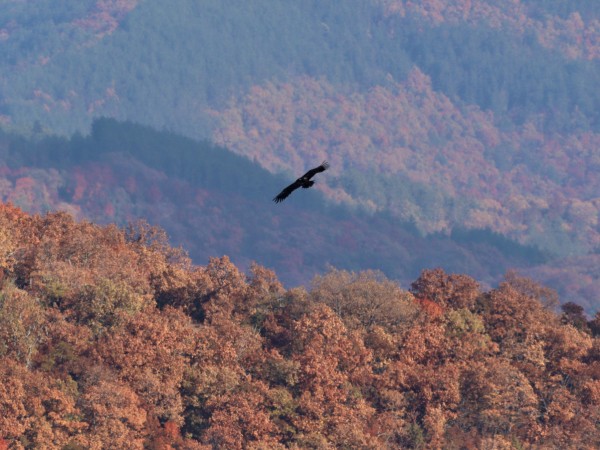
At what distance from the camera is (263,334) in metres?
132

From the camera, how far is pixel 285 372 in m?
119

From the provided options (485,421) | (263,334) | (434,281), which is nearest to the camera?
(485,421)

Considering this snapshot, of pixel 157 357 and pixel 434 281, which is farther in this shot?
pixel 434 281

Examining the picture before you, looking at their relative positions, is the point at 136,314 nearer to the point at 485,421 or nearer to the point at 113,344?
the point at 113,344

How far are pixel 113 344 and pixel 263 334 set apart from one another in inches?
852

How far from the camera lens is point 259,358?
12156 centimetres

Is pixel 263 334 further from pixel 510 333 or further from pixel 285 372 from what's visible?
pixel 510 333

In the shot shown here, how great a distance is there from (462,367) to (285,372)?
55.4ft

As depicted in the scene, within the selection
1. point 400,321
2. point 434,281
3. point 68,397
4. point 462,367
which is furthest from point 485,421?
point 68,397

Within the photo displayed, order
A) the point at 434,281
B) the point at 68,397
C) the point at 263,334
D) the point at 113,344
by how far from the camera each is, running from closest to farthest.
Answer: the point at 68,397 → the point at 113,344 → the point at 263,334 → the point at 434,281

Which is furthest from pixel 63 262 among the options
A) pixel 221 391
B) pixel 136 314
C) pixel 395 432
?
pixel 395 432

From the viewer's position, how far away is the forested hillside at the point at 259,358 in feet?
357

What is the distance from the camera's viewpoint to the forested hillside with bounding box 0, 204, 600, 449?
109 m

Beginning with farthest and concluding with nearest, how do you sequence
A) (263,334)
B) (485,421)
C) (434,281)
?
1. (434,281)
2. (263,334)
3. (485,421)
